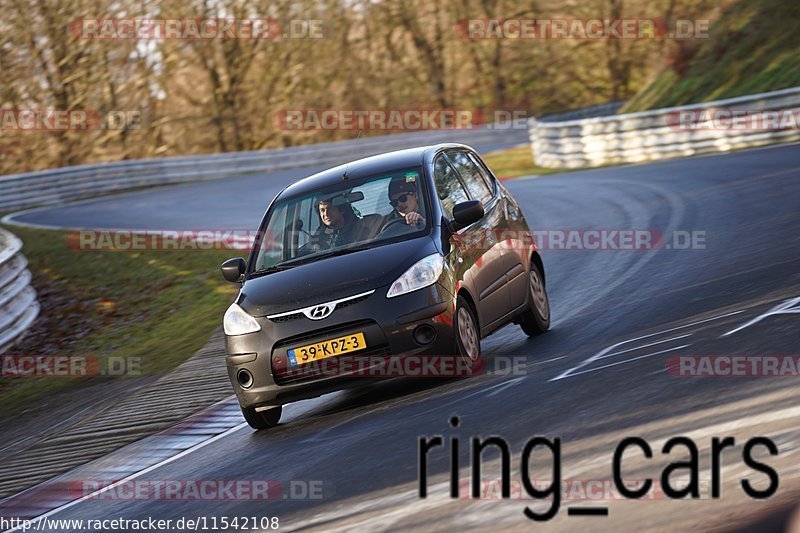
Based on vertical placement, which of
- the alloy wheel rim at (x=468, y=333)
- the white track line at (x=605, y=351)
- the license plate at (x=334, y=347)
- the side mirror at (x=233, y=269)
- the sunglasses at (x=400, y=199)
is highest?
the sunglasses at (x=400, y=199)

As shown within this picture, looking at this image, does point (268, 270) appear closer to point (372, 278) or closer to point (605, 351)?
point (372, 278)

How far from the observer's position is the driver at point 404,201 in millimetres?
9164

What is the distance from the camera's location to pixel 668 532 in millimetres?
4695

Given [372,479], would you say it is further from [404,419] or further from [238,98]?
[238,98]

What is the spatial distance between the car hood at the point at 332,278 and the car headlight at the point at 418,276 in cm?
4

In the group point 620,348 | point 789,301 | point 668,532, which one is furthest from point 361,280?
point 668,532

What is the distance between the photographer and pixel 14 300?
16531 millimetres

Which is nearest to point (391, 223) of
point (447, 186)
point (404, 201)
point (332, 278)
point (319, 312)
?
point (404, 201)

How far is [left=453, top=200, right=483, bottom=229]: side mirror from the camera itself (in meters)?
8.95

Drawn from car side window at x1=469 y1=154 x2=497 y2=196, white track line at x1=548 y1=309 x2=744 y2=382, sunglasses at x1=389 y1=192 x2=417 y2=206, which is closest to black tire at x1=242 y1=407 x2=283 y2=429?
sunglasses at x1=389 y1=192 x2=417 y2=206

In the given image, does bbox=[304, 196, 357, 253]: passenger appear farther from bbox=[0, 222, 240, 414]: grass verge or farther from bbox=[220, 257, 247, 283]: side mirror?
bbox=[0, 222, 240, 414]: grass verge

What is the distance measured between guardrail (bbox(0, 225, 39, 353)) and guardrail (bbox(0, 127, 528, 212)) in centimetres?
2228

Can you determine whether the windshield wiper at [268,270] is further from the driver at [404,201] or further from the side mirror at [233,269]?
the driver at [404,201]

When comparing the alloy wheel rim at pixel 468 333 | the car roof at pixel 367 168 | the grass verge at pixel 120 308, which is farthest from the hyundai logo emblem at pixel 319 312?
the grass verge at pixel 120 308
